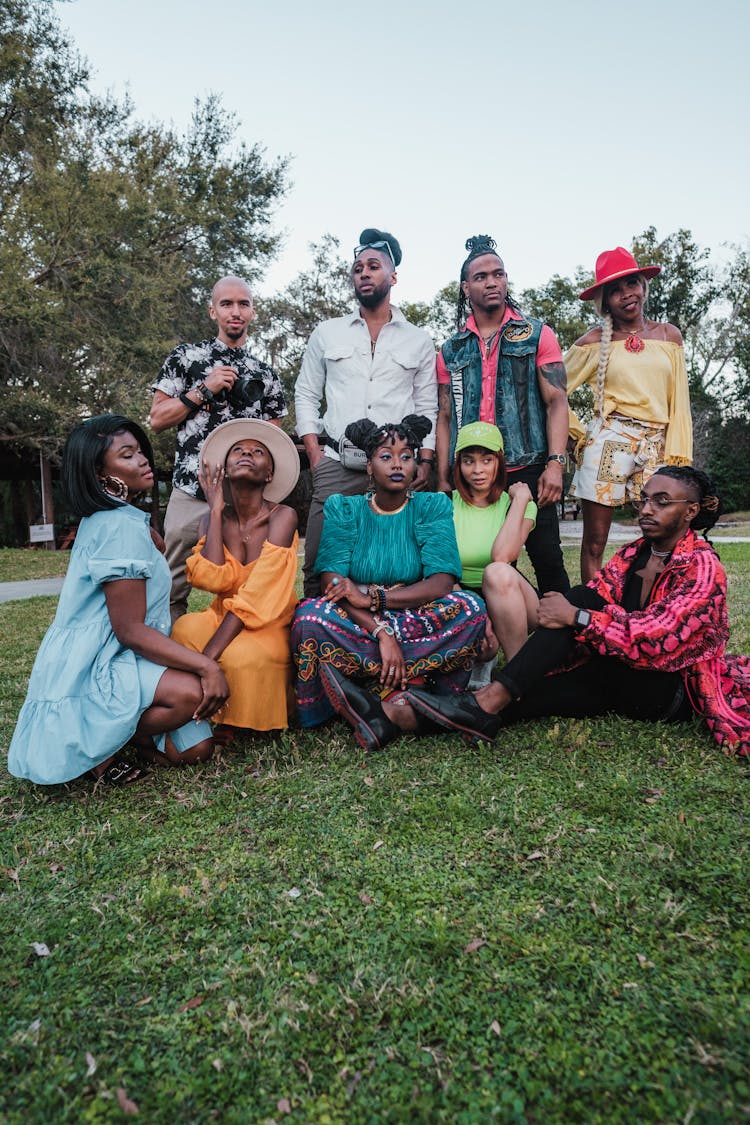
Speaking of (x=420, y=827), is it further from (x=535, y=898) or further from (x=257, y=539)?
(x=257, y=539)

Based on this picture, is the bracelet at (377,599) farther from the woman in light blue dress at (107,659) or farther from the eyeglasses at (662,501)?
the eyeglasses at (662,501)

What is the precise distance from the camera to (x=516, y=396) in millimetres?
4637

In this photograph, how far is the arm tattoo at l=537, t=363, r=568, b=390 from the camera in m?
4.62

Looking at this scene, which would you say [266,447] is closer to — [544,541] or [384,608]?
[384,608]

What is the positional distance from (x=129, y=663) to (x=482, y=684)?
7.02 ft

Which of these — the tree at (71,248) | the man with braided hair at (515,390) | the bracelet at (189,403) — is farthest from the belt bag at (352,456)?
the tree at (71,248)

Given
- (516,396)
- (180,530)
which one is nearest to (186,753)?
(180,530)

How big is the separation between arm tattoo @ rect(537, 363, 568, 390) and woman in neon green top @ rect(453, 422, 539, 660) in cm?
60

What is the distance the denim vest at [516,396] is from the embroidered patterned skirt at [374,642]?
3.92 feet

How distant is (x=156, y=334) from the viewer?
17078mm

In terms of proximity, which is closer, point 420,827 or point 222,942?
point 222,942

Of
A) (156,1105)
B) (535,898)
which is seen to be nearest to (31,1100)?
(156,1105)

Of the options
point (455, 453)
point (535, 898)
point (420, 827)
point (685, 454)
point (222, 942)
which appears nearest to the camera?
point (222, 942)

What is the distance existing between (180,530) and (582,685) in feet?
8.51
